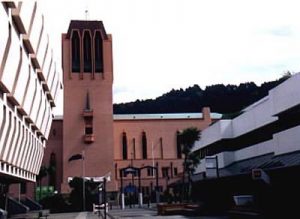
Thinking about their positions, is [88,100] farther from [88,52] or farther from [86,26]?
[86,26]

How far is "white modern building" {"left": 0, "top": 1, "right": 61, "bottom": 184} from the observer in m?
22.9

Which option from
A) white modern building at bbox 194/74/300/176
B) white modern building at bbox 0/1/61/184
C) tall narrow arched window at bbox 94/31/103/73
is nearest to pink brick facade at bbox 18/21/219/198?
tall narrow arched window at bbox 94/31/103/73

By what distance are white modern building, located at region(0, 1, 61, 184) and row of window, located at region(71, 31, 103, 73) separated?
5325 cm

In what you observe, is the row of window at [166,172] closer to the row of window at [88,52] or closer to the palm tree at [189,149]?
the row of window at [88,52]

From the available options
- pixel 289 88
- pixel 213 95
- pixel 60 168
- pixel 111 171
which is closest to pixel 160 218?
pixel 289 88

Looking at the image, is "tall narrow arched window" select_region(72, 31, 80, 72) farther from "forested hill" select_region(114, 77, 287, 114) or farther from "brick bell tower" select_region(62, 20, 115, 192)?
"forested hill" select_region(114, 77, 287, 114)

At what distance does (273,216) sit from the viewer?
25328mm

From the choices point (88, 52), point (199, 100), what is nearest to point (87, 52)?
point (88, 52)

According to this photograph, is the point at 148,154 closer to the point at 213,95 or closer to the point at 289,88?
the point at 213,95

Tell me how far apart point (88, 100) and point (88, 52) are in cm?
892

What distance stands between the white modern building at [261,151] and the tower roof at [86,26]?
4153 centimetres

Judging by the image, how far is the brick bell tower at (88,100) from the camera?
301ft

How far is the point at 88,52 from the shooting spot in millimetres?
A: 95000

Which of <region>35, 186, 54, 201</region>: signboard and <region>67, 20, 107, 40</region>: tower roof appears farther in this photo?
<region>67, 20, 107, 40</region>: tower roof
